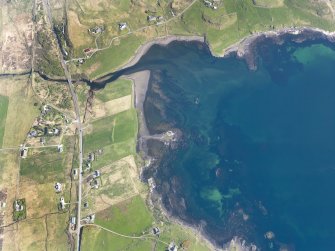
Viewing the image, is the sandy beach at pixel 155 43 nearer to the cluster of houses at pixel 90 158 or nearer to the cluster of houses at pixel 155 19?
the cluster of houses at pixel 155 19

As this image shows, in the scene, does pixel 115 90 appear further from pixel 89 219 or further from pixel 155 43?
pixel 89 219

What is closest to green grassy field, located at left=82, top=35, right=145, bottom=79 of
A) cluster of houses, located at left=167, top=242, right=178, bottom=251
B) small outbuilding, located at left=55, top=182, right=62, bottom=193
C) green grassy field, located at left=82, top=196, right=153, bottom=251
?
small outbuilding, located at left=55, top=182, right=62, bottom=193

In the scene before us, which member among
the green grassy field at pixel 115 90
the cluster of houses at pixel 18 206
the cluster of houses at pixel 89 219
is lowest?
the cluster of houses at pixel 89 219

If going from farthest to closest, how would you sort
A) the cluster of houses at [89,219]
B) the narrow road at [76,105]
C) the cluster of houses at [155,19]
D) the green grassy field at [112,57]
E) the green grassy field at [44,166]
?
the cluster of houses at [155,19]
the green grassy field at [112,57]
the green grassy field at [44,166]
the narrow road at [76,105]
the cluster of houses at [89,219]

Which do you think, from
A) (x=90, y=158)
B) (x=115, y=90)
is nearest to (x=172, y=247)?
(x=90, y=158)

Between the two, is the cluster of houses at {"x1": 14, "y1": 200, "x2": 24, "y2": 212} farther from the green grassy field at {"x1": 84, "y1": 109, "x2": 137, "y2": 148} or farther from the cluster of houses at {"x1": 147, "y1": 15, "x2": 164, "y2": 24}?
the cluster of houses at {"x1": 147, "y1": 15, "x2": 164, "y2": 24}

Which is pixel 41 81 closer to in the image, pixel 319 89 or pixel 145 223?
pixel 145 223

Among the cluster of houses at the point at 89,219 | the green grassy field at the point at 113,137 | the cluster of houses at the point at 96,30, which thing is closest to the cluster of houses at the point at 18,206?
the cluster of houses at the point at 89,219
